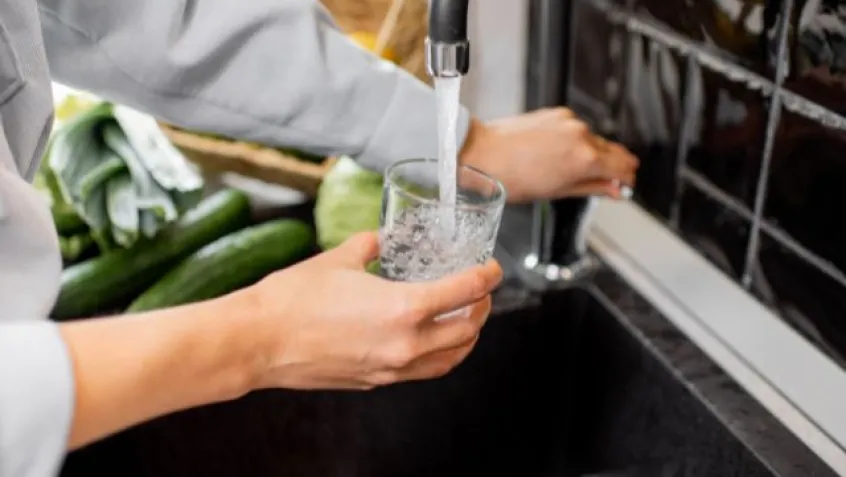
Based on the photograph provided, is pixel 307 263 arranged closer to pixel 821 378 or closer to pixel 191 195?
pixel 191 195

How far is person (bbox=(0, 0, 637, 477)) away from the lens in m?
0.45

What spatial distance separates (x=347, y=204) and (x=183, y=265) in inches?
5.7

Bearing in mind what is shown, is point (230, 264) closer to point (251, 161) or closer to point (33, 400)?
point (251, 161)

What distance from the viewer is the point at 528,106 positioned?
106 centimetres

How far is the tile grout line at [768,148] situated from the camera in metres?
0.68

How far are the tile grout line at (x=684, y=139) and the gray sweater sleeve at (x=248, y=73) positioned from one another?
215 mm

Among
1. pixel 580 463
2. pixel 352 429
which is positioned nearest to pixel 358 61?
pixel 352 429

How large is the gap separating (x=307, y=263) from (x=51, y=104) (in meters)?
0.20

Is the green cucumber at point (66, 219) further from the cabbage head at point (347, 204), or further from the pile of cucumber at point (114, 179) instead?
the cabbage head at point (347, 204)

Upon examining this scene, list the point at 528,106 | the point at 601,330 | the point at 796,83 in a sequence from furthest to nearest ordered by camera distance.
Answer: the point at 528,106, the point at 601,330, the point at 796,83

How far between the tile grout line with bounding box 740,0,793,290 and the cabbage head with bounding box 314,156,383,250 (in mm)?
302

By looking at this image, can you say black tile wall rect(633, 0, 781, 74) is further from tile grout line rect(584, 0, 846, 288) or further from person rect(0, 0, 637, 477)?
person rect(0, 0, 637, 477)

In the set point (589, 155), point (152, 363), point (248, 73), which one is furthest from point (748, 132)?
point (152, 363)

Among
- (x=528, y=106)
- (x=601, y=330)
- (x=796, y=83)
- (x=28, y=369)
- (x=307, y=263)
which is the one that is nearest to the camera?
(x=28, y=369)
